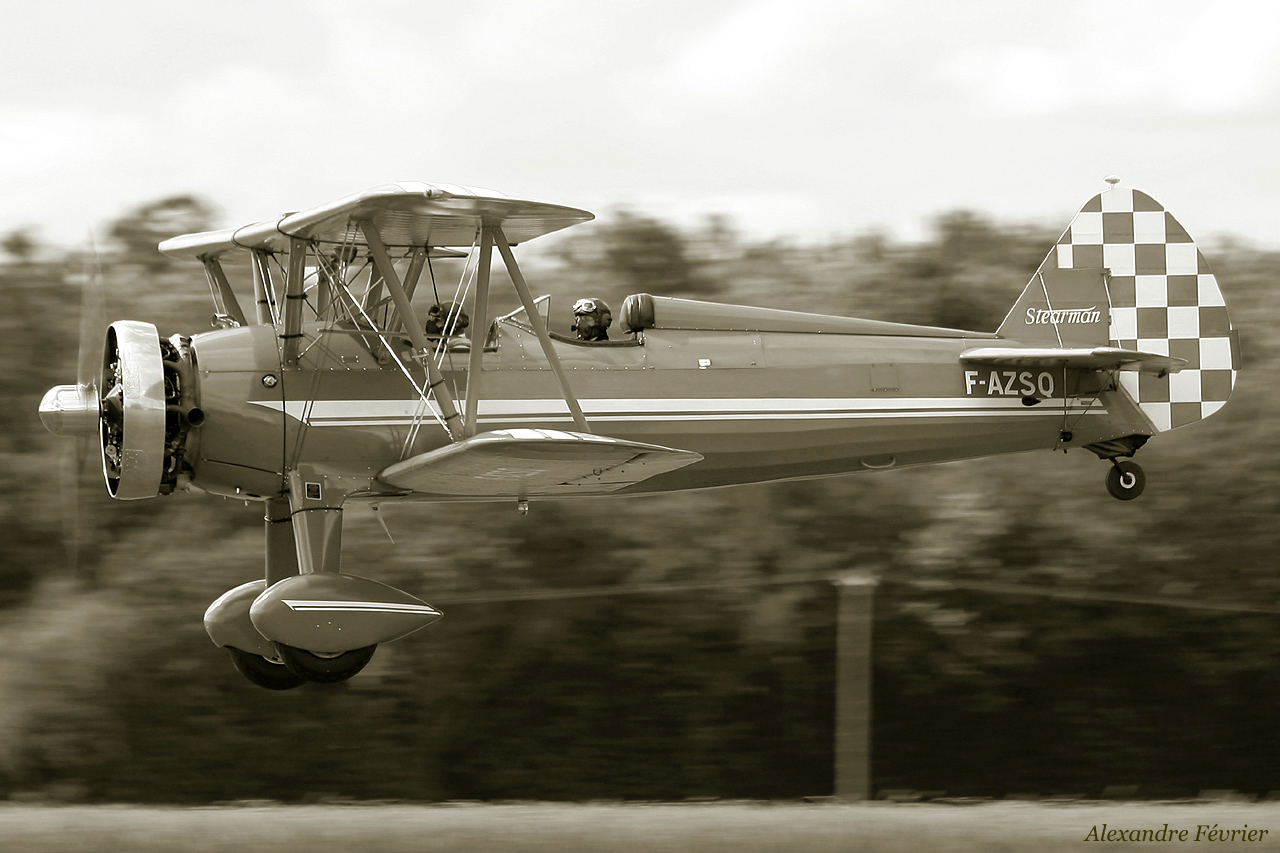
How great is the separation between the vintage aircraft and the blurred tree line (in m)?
5.11

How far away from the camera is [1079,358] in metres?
8.52

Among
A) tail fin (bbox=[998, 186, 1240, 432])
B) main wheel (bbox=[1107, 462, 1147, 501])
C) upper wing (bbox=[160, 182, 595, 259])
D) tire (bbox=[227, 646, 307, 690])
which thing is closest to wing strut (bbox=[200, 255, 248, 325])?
upper wing (bbox=[160, 182, 595, 259])

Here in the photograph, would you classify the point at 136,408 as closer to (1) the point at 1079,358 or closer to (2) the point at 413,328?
(2) the point at 413,328

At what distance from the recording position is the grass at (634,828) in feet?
25.6

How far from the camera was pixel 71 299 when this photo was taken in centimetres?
1542

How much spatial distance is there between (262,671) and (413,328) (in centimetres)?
268

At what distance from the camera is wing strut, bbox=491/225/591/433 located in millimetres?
7383

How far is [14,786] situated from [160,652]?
1959 millimetres

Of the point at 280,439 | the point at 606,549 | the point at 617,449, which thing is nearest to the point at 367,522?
the point at 606,549

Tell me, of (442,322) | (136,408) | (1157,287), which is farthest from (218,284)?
(1157,287)

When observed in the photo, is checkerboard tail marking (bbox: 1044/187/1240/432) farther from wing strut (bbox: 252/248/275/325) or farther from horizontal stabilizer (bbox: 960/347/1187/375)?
wing strut (bbox: 252/248/275/325)

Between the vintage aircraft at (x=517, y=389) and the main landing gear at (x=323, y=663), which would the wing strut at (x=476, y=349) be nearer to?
the vintage aircraft at (x=517, y=389)

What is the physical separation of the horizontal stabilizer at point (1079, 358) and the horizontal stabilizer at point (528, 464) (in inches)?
92.1

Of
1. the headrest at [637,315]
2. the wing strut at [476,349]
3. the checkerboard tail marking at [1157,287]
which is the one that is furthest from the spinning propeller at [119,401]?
the checkerboard tail marking at [1157,287]
